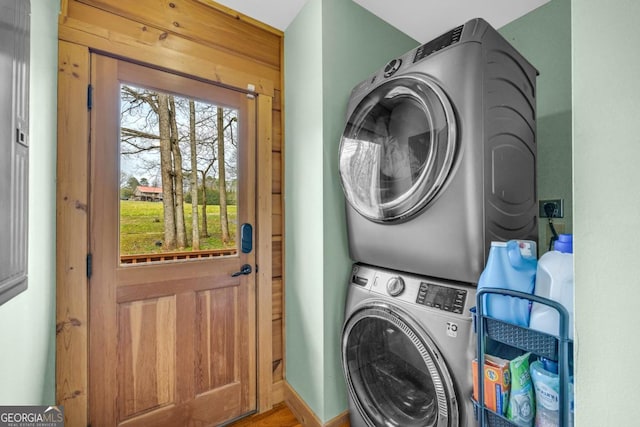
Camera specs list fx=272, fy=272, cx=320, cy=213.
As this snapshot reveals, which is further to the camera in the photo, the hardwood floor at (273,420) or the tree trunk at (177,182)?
the hardwood floor at (273,420)

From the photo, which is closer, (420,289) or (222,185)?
(420,289)

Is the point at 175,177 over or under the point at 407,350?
over

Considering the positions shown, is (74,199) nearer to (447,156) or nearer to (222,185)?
(222,185)

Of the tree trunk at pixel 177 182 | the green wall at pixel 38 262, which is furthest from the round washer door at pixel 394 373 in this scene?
the green wall at pixel 38 262

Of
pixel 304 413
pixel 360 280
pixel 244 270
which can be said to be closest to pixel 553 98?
pixel 360 280

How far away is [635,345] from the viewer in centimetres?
51

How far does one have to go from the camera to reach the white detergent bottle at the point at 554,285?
0.71 meters

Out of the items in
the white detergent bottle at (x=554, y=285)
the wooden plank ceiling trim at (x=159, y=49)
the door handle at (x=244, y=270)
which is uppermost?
the wooden plank ceiling trim at (x=159, y=49)

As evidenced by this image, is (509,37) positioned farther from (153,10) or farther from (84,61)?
(84,61)

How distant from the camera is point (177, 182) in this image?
1483 millimetres

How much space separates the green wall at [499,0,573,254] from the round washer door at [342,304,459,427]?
108cm

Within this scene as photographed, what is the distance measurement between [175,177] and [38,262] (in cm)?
67

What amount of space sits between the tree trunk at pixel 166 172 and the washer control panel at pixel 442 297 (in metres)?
1.27

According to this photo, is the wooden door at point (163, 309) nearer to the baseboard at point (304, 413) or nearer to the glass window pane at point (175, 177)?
the glass window pane at point (175, 177)
